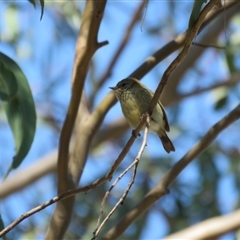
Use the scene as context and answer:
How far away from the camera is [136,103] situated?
9.35 ft

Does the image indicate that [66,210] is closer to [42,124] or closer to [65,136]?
[65,136]

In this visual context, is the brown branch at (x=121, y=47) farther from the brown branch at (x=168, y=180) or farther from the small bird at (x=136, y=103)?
the brown branch at (x=168, y=180)

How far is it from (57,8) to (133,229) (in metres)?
1.99

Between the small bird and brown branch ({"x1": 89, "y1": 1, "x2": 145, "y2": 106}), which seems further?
brown branch ({"x1": 89, "y1": 1, "x2": 145, "y2": 106})

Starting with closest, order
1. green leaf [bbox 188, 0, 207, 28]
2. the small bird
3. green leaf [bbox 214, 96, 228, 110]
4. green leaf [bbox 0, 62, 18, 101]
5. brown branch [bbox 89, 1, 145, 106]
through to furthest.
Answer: green leaf [bbox 188, 0, 207, 28]
green leaf [bbox 0, 62, 18, 101]
the small bird
green leaf [bbox 214, 96, 228, 110]
brown branch [bbox 89, 1, 145, 106]

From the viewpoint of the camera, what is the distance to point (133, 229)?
5.14 meters

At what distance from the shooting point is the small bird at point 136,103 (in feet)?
9.28

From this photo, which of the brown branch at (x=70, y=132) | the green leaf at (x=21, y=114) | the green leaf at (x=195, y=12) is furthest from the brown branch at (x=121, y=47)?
the green leaf at (x=195, y=12)

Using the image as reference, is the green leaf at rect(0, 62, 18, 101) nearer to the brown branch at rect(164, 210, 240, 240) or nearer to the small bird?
the small bird

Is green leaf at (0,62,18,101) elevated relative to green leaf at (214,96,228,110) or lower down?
lower down

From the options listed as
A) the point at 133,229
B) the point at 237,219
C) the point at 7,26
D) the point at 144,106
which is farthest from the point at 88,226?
the point at 144,106

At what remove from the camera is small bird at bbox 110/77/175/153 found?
2828mm

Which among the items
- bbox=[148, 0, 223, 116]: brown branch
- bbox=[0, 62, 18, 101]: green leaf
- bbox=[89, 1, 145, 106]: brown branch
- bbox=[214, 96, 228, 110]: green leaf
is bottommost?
bbox=[148, 0, 223, 116]: brown branch

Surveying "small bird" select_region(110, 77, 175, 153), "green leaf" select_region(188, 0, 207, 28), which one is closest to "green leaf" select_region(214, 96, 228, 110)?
"small bird" select_region(110, 77, 175, 153)
